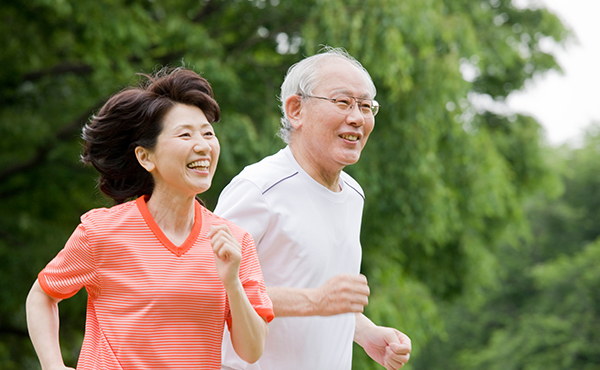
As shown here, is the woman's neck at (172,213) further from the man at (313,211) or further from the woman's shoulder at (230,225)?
the man at (313,211)

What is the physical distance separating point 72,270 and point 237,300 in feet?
1.46

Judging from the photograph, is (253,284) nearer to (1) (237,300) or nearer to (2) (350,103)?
(1) (237,300)

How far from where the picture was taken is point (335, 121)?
2.56m

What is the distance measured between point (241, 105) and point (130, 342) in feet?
20.0

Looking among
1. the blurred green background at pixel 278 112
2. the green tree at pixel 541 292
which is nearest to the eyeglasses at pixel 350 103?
the blurred green background at pixel 278 112

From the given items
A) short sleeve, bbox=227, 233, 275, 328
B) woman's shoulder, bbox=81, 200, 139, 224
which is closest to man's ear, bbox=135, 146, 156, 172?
woman's shoulder, bbox=81, 200, 139, 224

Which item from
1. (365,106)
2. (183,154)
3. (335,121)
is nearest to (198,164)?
(183,154)

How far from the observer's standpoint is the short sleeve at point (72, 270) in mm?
1869

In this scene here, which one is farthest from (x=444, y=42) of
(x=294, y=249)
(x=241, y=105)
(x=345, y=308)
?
(x=345, y=308)

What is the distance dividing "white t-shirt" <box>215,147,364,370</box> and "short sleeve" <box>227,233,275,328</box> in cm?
39

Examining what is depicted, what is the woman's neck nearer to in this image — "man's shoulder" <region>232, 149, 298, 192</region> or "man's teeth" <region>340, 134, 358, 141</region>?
"man's shoulder" <region>232, 149, 298, 192</region>

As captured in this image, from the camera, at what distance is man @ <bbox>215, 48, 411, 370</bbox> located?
8.09 feet

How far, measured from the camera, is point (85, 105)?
8.41 meters

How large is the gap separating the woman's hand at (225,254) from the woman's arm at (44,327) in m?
0.46
